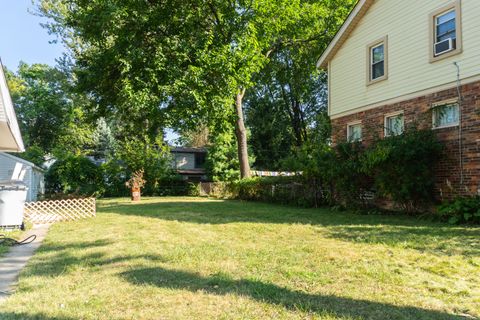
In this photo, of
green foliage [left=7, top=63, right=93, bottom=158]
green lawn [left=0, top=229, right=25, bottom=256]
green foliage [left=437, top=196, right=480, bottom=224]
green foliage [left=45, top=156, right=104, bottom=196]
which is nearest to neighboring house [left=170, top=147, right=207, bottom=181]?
green foliage [left=7, top=63, right=93, bottom=158]

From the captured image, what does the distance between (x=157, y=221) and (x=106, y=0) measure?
37.5 ft

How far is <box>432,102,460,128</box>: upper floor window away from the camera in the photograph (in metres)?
11.7

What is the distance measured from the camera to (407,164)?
1150 cm

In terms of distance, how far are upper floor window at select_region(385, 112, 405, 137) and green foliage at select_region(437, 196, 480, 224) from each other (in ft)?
11.7

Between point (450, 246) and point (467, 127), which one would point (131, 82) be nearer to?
point (467, 127)

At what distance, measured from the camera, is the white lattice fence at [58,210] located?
13.2 m

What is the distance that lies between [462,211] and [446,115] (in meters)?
3.34

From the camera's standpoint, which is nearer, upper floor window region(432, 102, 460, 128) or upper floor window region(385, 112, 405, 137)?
upper floor window region(432, 102, 460, 128)

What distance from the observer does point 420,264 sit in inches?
223

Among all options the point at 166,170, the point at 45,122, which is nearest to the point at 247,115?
the point at 166,170

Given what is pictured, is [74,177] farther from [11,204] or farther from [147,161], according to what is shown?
[11,204]

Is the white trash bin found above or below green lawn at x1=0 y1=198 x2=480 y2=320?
above

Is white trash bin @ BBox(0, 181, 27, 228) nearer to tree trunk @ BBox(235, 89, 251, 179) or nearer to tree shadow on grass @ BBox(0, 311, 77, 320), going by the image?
tree shadow on grass @ BBox(0, 311, 77, 320)

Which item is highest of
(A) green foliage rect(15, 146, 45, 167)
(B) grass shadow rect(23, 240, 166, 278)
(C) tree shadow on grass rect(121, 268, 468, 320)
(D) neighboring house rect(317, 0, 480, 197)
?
(D) neighboring house rect(317, 0, 480, 197)
